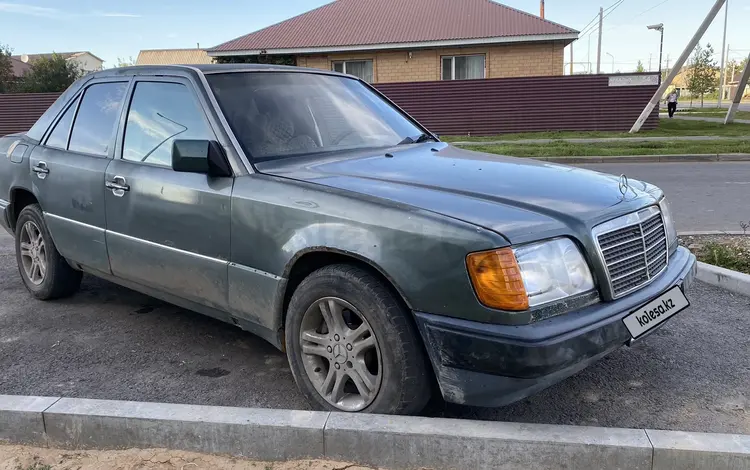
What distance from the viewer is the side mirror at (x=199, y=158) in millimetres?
3146

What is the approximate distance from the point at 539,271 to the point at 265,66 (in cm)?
239

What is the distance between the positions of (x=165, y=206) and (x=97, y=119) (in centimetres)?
124

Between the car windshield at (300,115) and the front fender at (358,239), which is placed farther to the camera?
the car windshield at (300,115)

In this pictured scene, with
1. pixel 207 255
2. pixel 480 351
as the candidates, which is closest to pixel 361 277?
pixel 480 351

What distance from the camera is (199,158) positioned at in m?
3.14

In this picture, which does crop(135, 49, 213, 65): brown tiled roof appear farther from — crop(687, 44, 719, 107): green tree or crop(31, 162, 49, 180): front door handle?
crop(31, 162, 49, 180): front door handle

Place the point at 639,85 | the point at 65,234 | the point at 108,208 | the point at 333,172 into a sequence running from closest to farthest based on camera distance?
1. the point at 333,172
2. the point at 108,208
3. the point at 65,234
4. the point at 639,85

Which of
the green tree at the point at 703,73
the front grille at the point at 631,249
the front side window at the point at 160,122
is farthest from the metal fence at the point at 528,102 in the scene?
the green tree at the point at 703,73

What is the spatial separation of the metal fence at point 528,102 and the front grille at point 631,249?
17818mm

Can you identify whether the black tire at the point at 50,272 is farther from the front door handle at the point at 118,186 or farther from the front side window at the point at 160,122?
the front side window at the point at 160,122

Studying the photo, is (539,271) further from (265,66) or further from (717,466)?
(265,66)

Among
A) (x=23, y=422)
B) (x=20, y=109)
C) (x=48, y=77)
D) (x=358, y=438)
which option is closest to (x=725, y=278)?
(x=358, y=438)

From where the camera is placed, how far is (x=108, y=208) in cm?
390

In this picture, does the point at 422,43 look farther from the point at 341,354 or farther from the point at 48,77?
the point at 341,354
